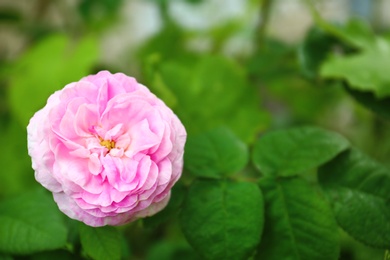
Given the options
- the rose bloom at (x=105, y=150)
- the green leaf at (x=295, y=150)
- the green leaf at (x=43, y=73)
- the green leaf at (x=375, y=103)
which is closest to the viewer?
the rose bloom at (x=105, y=150)

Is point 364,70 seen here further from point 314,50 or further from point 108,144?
point 108,144

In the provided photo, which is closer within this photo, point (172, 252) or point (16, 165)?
point (172, 252)

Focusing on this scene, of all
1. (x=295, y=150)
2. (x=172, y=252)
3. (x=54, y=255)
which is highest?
(x=295, y=150)

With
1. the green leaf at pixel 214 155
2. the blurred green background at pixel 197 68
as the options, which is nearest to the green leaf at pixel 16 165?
the blurred green background at pixel 197 68

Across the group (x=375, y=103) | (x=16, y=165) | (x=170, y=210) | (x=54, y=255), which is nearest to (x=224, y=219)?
(x=170, y=210)

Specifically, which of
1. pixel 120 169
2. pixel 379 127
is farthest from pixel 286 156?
pixel 379 127

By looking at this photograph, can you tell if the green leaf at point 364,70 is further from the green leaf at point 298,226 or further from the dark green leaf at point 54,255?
the dark green leaf at point 54,255
